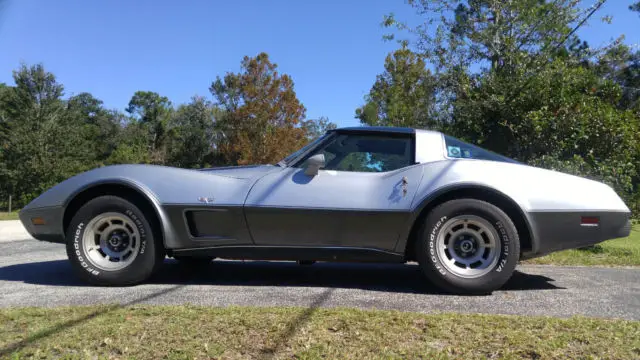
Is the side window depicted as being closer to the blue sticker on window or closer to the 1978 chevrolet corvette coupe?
the 1978 chevrolet corvette coupe

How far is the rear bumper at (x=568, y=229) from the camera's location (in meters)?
3.52

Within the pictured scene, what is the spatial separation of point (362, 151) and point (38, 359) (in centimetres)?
273

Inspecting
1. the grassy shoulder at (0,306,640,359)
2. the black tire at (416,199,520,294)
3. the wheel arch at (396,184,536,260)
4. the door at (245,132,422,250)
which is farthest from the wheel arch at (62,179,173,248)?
the black tire at (416,199,520,294)

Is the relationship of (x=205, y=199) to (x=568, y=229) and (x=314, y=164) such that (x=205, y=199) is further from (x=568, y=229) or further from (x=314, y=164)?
(x=568, y=229)

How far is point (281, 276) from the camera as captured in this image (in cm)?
419

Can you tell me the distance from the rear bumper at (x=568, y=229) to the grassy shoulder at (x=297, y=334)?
3.11ft

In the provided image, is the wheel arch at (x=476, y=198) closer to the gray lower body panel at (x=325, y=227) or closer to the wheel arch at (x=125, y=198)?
the gray lower body panel at (x=325, y=227)

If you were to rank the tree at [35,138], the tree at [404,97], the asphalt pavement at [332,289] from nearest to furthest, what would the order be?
the asphalt pavement at [332,289] → the tree at [404,97] → the tree at [35,138]

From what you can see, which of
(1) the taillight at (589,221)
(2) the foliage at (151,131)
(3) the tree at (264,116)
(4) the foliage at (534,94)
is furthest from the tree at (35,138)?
(1) the taillight at (589,221)

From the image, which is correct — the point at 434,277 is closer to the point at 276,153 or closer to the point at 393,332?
the point at 393,332

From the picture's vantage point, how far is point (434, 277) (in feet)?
11.5

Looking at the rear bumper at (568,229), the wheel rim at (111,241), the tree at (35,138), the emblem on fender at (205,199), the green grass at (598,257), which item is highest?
the tree at (35,138)

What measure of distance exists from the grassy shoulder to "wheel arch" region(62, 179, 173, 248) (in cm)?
99

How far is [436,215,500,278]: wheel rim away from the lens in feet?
11.6
